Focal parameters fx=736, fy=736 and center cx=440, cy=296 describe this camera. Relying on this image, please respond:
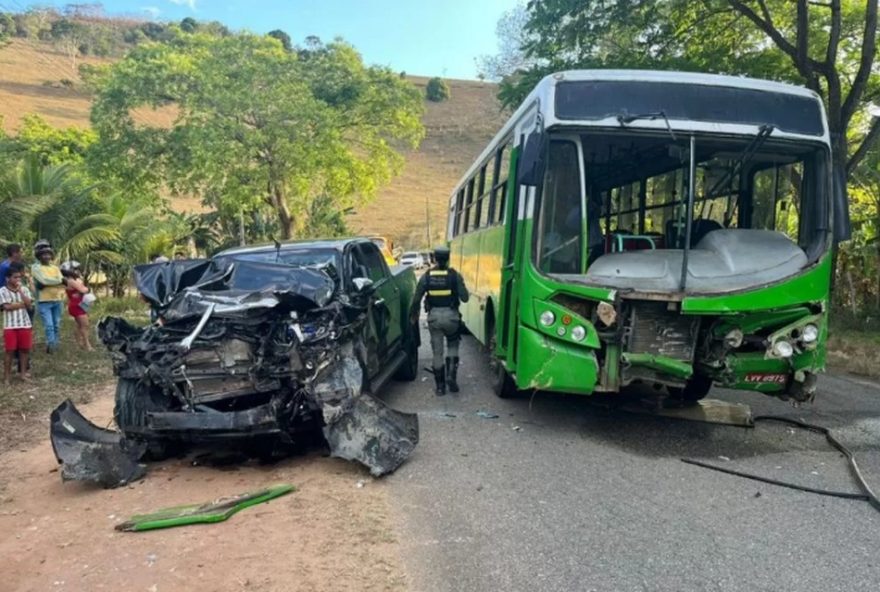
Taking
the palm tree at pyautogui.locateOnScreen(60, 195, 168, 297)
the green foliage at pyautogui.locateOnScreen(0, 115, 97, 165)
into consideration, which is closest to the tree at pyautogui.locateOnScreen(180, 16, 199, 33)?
the green foliage at pyautogui.locateOnScreen(0, 115, 97, 165)

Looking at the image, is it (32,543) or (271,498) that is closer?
(32,543)

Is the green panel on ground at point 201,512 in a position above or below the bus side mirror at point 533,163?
below

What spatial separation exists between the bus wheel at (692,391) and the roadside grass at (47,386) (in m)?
6.90

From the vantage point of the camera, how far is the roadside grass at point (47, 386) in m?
7.90

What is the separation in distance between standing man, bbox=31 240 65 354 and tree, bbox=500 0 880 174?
9.15m

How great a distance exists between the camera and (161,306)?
22.1 feet

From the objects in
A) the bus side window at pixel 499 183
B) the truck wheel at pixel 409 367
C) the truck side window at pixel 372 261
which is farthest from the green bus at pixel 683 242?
the truck wheel at pixel 409 367

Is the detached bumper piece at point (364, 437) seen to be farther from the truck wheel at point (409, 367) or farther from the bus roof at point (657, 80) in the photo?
the truck wheel at point (409, 367)

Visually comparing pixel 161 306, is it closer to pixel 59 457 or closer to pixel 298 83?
pixel 59 457

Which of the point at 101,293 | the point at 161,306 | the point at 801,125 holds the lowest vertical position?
the point at 101,293

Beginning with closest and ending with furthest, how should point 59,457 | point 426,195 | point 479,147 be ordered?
point 59,457
point 426,195
point 479,147

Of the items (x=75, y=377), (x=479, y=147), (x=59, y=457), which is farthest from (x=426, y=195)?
(x=59, y=457)

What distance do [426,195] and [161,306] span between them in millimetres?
62166

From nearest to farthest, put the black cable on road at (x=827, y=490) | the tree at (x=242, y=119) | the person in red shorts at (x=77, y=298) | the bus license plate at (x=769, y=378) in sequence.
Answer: the black cable on road at (x=827, y=490) < the bus license plate at (x=769, y=378) < the person in red shorts at (x=77, y=298) < the tree at (x=242, y=119)
